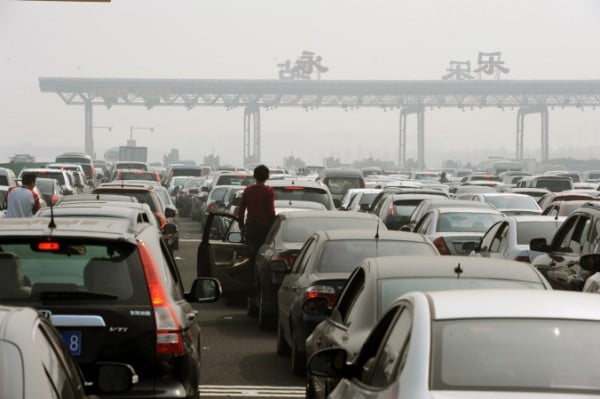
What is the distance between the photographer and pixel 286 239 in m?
18.1

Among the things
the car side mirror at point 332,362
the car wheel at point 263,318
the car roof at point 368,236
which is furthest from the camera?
the car wheel at point 263,318

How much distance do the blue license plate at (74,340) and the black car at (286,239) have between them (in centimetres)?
894

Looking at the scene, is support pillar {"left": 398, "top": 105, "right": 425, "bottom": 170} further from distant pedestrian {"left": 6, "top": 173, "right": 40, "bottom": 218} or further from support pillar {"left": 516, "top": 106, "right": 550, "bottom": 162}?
distant pedestrian {"left": 6, "top": 173, "right": 40, "bottom": 218}

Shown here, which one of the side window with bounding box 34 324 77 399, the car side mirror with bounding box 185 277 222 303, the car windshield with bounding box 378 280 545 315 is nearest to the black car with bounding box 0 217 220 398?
the car side mirror with bounding box 185 277 222 303

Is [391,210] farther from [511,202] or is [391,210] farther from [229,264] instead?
[229,264]

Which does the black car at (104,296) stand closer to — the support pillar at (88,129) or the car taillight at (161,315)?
the car taillight at (161,315)

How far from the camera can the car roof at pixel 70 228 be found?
8570 millimetres

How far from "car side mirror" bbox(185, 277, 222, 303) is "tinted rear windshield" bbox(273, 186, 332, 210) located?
50.5 feet

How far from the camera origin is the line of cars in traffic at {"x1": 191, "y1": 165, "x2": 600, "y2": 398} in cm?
643

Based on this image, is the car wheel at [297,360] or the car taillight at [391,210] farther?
the car taillight at [391,210]

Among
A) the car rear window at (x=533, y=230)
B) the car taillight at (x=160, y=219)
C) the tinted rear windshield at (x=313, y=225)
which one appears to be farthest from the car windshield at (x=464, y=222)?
the tinted rear windshield at (x=313, y=225)

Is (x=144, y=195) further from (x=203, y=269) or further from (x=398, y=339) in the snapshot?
(x=398, y=339)

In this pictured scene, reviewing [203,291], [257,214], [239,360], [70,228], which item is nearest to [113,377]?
[70,228]

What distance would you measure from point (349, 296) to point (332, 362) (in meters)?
3.48
